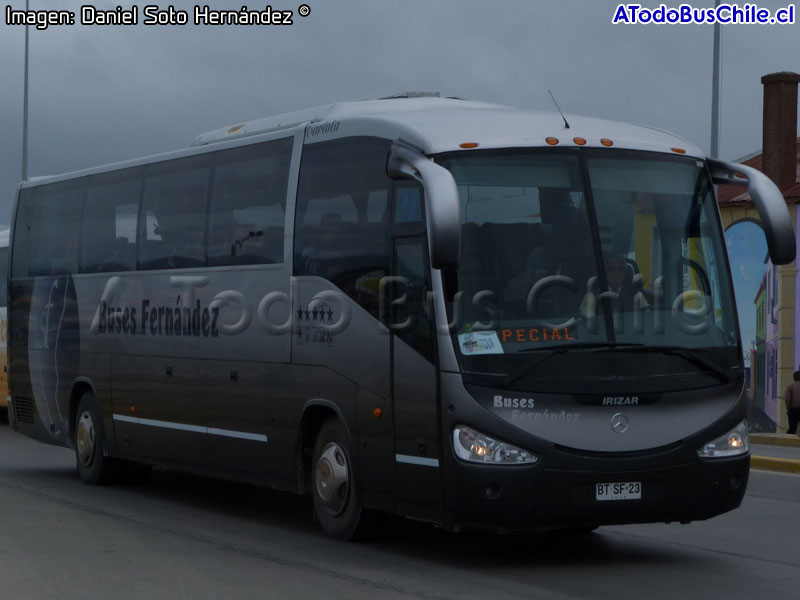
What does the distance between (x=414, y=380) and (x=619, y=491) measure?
1.58 meters

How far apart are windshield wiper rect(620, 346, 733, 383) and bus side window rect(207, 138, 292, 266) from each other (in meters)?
3.52

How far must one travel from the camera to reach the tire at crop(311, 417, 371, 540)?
422 inches

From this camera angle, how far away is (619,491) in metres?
9.41

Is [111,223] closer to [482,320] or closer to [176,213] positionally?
[176,213]

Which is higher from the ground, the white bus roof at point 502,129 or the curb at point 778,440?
the white bus roof at point 502,129

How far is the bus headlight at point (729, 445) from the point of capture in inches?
381

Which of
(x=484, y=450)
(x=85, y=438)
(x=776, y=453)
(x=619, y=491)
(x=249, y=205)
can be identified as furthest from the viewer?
(x=776, y=453)

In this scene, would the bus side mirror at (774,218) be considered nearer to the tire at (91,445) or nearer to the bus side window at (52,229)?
the tire at (91,445)

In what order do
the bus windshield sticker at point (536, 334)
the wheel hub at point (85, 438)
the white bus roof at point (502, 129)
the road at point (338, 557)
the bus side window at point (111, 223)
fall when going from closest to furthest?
the road at point (338, 557), the bus windshield sticker at point (536, 334), the white bus roof at point (502, 129), the bus side window at point (111, 223), the wheel hub at point (85, 438)

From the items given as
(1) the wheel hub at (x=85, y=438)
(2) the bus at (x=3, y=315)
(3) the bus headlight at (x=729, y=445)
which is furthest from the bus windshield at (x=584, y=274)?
(2) the bus at (x=3, y=315)

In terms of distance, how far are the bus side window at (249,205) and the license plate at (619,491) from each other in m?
3.71

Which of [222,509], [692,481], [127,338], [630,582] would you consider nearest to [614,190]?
[692,481]

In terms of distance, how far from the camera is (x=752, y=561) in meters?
10.2

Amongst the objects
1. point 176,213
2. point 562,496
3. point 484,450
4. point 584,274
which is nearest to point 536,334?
point 584,274
